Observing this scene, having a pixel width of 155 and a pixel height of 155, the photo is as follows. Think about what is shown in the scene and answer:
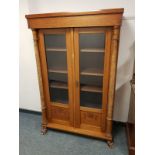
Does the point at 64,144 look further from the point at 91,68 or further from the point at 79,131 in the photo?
the point at 91,68

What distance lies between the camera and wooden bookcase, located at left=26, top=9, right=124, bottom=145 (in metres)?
1.65

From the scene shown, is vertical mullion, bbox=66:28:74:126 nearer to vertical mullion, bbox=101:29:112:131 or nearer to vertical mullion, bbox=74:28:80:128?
vertical mullion, bbox=74:28:80:128

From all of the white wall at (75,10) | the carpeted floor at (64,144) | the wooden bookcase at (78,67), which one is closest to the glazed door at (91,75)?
the wooden bookcase at (78,67)

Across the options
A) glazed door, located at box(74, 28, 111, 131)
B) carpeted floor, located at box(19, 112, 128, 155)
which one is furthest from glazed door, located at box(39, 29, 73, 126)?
carpeted floor, located at box(19, 112, 128, 155)

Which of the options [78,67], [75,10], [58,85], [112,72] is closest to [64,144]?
[58,85]

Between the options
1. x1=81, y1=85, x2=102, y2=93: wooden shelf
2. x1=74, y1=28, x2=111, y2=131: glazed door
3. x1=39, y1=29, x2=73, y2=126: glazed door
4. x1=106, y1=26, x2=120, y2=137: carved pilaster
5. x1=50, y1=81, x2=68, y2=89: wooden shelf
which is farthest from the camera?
x1=50, y1=81, x2=68, y2=89: wooden shelf

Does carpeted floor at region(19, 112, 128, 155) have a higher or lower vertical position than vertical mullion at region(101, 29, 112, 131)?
lower

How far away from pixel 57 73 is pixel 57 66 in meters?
0.10

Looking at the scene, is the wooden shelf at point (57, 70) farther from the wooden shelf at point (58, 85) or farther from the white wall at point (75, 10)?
the white wall at point (75, 10)

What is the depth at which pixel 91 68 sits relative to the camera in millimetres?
1994

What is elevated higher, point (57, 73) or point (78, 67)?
point (78, 67)

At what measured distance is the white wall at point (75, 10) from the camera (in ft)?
6.34
